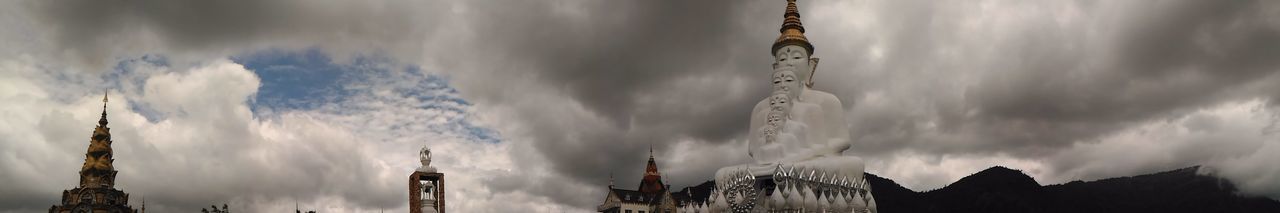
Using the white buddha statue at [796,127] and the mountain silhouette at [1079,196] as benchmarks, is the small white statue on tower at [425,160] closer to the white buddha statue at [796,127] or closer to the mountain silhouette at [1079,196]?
the white buddha statue at [796,127]

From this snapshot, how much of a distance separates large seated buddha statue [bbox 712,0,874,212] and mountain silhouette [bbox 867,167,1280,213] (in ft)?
203

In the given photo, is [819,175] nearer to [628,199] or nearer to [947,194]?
[628,199]

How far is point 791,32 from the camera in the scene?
166 feet

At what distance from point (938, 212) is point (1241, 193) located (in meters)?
31.4

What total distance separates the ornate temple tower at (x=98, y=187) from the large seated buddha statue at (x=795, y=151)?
133 feet

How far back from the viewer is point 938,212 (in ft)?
362

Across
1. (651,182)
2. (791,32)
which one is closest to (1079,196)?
(651,182)

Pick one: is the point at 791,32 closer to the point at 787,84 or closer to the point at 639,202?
the point at 787,84

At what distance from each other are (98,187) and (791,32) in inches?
1786

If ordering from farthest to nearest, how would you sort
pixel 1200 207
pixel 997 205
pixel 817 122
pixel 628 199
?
pixel 997 205, pixel 1200 207, pixel 628 199, pixel 817 122

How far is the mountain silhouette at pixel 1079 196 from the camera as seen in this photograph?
94938 mm

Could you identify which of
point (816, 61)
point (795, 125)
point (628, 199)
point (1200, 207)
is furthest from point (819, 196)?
point (1200, 207)

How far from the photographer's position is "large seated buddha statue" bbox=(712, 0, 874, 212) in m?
44.6

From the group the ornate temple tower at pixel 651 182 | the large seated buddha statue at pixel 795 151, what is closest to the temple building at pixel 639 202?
the ornate temple tower at pixel 651 182
